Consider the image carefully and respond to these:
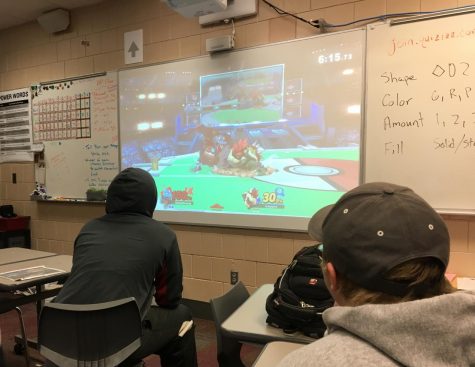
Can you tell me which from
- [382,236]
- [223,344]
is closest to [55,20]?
[223,344]

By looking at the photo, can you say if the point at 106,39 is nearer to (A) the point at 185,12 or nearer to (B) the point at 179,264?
(A) the point at 185,12

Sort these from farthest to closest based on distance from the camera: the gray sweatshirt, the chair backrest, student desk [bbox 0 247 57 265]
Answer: student desk [bbox 0 247 57 265]
the chair backrest
the gray sweatshirt

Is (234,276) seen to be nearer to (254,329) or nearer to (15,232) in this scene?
(254,329)

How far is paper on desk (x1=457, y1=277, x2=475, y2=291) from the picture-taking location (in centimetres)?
220

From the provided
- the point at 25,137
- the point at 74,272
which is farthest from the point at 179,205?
the point at 25,137

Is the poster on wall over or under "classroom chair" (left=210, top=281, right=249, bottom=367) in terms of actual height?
over

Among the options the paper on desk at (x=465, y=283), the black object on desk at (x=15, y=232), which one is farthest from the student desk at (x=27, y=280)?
the paper on desk at (x=465, y=283)

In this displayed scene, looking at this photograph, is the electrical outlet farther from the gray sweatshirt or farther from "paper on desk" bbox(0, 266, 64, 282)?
the gray sweatshirt

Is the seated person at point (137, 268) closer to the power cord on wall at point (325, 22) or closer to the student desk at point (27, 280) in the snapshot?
the student desk at point (27, 280)

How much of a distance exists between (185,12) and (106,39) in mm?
1319

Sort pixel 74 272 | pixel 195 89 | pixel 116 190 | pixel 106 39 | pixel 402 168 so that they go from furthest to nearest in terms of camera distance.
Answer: pixel 106 39, pixel 195 89, pixel 402 168, pixel 116 190, pixel 74 272

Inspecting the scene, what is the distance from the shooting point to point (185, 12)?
2.96 m

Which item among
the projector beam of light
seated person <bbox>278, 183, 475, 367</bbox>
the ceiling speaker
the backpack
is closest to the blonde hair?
seated person <bbox>278, 183, 475, 367</bbox>

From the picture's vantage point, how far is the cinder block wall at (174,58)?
2779mm
